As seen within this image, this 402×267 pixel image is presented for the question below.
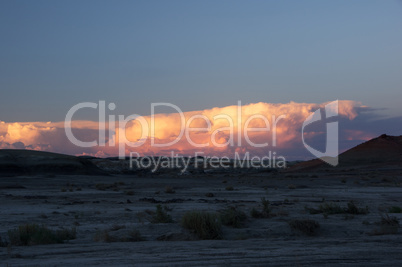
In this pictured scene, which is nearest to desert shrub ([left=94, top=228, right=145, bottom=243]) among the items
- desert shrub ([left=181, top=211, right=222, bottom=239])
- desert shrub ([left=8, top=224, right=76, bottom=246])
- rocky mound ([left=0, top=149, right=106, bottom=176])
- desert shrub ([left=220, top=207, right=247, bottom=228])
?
desert shrub ([left=8, top=224, right=76, bottom=246])

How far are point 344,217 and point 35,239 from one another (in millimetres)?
12881

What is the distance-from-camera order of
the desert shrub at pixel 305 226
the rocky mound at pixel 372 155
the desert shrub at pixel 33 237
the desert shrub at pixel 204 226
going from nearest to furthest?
1. the desert shrub at pixel 33 237
2. the desert shrub at pixel 204 226
3. the desert shrub at pixel 305 226
4. the rocky mound at pixel 372 155

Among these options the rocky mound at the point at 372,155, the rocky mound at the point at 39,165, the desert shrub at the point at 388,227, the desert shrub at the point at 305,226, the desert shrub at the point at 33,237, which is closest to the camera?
the desert shrub at the point at 33,237

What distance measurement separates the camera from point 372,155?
4205 inches

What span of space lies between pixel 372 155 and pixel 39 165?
7075 centimetres

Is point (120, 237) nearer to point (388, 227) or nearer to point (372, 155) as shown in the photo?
point (388, 227)

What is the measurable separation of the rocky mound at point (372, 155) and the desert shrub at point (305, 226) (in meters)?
85.7

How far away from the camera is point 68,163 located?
9519 centimetres

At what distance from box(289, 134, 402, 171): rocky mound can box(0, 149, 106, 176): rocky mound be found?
48.7 meters

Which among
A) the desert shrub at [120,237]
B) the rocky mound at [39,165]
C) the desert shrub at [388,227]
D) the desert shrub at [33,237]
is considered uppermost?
the desert shrub at [33,237]

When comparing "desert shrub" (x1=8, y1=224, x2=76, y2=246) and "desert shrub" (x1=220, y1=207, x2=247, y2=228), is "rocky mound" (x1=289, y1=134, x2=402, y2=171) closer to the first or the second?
"desert shrub" (x1=220, y1=207, x2=247, y2=228)

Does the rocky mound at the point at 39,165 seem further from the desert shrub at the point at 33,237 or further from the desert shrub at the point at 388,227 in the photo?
the desert shrub at the point at 388,227

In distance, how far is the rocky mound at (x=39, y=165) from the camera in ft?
289

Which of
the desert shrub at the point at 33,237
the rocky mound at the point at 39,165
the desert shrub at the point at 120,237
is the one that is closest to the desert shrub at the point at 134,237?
the desert shrub at the point at 120,237
